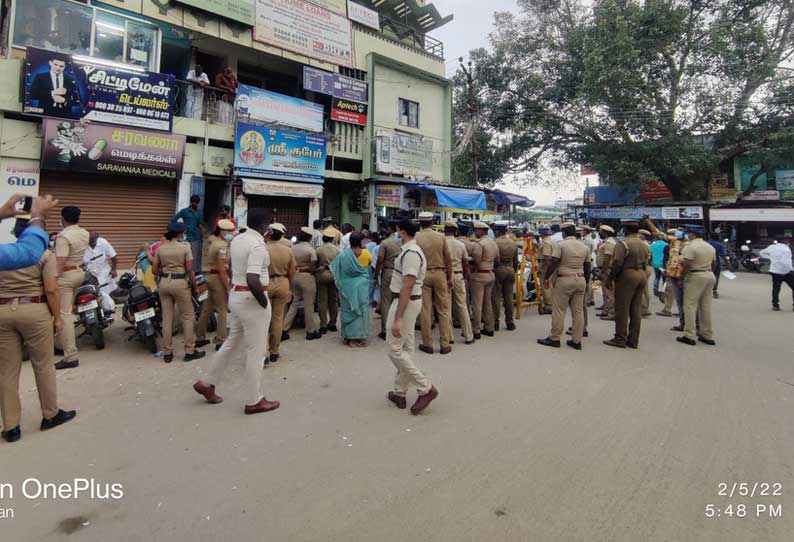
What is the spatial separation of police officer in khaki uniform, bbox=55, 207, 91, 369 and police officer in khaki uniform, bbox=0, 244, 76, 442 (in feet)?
5.91

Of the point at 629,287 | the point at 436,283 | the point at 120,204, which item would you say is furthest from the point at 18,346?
the point at 120,204

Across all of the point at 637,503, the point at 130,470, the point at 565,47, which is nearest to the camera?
the point at 637,503

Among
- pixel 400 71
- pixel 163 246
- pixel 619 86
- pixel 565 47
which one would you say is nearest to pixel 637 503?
pixel 163 246

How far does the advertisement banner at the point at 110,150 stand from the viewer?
916cm

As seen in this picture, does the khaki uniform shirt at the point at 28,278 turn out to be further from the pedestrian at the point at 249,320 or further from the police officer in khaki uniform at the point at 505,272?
the police officer in khaki uniform at the point at 505,272

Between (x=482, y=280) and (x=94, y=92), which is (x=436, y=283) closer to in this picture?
(x=482, y=280)

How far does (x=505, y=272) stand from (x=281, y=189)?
7.85 meters

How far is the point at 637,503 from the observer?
101 inches

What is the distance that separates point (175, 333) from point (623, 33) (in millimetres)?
20495

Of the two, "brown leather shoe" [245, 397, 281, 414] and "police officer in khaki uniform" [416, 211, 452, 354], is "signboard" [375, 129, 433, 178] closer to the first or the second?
"police officer in khaki uniform" [416, 211, 452, 354]

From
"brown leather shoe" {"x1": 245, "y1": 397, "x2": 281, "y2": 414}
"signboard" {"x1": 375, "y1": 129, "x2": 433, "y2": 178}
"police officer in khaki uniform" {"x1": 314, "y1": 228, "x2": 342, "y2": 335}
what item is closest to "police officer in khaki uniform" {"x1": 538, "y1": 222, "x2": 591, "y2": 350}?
"police officer in khaki uniform" {"x1": 314, "y1": 228, "x2": 342, "y2": 335}

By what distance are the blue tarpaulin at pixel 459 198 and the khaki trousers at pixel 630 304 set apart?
7.80 meters

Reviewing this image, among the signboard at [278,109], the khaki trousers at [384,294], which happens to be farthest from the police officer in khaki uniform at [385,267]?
the signboard at [278,109]

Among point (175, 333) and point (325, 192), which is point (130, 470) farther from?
point (325, 192)
